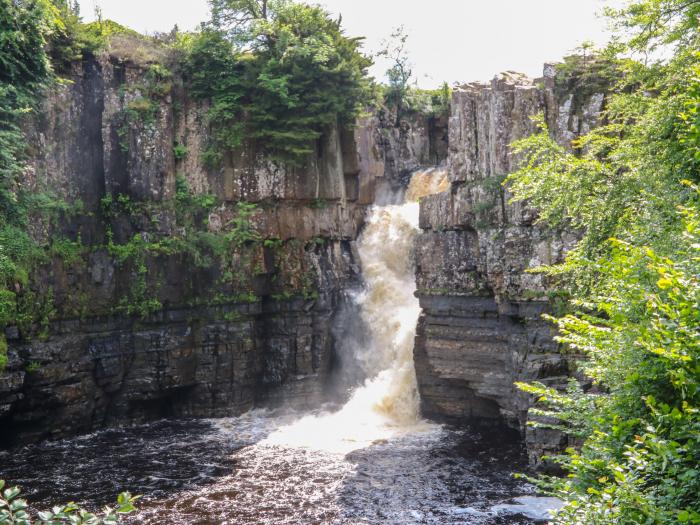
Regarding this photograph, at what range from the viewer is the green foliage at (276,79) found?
3128 centimetres

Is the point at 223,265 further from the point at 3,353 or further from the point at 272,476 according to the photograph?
the point at 272,476

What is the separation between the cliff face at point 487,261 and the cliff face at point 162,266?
20.2 ft

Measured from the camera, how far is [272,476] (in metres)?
22.5

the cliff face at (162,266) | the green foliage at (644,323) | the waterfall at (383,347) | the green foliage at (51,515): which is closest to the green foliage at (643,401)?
the green foliage at (644,323)

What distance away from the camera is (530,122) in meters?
27.1

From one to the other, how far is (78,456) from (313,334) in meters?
12.0

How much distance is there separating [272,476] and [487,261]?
12221mm

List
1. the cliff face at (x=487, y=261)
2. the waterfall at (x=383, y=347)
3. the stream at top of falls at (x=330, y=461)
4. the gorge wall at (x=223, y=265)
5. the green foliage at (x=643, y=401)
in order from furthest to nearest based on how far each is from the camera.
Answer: the waterfall at (x=383, y=347) < the gorge wall at (x=223, y=265) < the cliff face at (x=487, y=261) < the stream at top of falls at (x=330, y=461) < the green foliage at (x=643, y=401)

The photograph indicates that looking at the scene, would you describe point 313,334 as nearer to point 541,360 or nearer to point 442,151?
point 541,360

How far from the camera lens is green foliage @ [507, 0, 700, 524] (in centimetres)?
761

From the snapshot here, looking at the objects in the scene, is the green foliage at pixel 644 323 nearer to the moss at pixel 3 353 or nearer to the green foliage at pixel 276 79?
the green foliage at pixel 276 79

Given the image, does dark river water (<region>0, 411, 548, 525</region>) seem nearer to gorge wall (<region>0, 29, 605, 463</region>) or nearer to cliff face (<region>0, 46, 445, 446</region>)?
gorge wall (<region>0, 29, 605, 463</region>)

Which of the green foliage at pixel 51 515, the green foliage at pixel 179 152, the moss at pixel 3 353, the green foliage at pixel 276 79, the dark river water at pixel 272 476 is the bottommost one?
the dark river water at pixel 272 476

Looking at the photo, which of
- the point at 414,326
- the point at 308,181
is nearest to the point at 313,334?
the point at 414,326
